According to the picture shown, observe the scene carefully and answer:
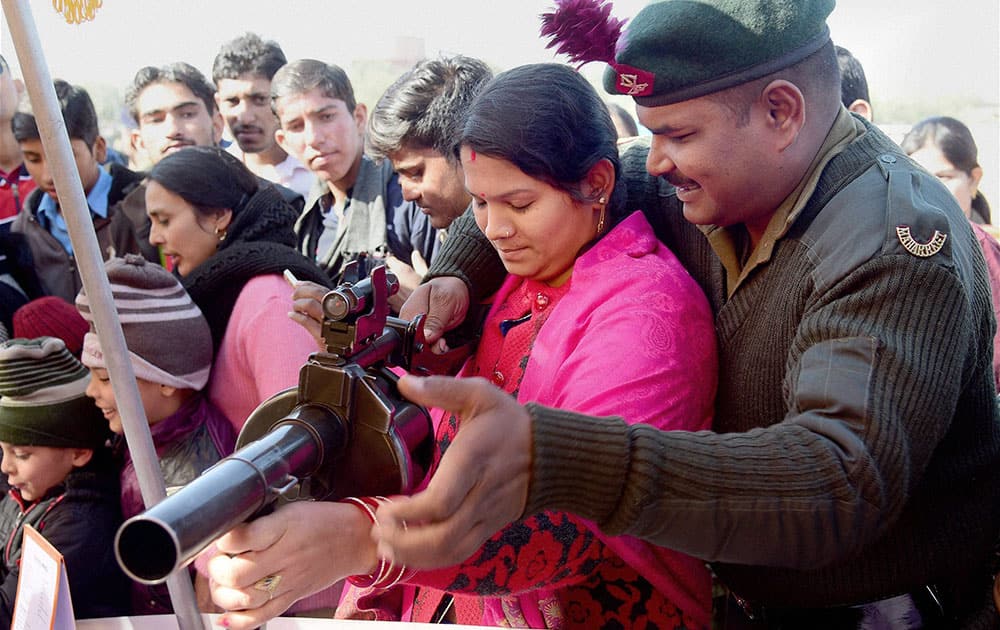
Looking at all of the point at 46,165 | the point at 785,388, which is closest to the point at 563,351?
the point at 785,388

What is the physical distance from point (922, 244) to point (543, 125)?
1.87 ft

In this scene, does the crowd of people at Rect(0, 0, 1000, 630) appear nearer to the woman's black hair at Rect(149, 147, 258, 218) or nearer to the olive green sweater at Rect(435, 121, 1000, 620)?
the olive green sweater at Rect(435, 121, 1000, 620)

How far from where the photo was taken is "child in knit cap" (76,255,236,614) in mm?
1988

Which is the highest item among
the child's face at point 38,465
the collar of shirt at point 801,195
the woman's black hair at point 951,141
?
the collar of shirt at point 801,195

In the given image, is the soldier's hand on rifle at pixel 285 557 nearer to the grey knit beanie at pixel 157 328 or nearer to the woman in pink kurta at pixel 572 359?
the woman in pink kurta at pixel 572 359

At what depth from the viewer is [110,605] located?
201 cm

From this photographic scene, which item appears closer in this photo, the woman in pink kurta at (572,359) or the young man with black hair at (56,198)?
the woman in pink kurta at (572,359)

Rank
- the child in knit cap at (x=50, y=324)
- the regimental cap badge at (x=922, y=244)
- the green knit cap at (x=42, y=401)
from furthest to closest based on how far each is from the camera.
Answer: the child in knit cap at (x=50, y=324) → the green knit cap at (x=42, y=401) → the regimental cap badge at (x=922, y=244)

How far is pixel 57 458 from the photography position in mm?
2146

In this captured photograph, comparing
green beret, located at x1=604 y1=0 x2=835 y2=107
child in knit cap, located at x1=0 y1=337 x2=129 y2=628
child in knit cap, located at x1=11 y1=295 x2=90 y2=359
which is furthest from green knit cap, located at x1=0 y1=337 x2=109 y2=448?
green beret, located at x1=604 y1=0 x2=835 y2=107

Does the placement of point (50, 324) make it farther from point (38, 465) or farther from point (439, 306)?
point (439, 306)

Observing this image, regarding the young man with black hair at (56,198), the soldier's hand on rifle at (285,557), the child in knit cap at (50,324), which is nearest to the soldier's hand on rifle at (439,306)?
the soldier's hand on rifle at (285,557)

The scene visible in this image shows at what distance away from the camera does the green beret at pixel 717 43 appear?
3.62ft

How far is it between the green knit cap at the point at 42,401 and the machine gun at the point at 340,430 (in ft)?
4.54
